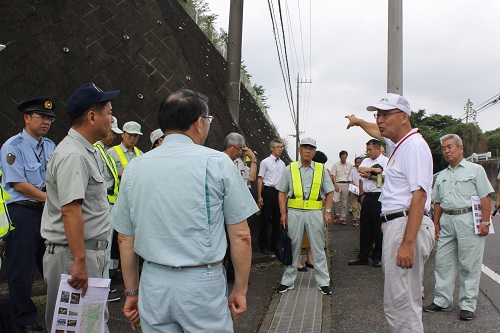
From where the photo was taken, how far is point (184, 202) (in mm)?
2445

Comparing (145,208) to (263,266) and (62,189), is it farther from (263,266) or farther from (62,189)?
(263,266)

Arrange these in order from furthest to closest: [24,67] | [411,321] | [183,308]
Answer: [24,67]
[411,321]
[183,308]

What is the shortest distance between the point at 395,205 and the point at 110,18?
676 cm

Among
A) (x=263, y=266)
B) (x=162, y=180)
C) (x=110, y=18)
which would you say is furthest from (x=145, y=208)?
(x=110, y=18)

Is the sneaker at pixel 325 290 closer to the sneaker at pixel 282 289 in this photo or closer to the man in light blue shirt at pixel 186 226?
the sneaker at pixel 282 289

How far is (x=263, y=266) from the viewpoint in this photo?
26.9 ft

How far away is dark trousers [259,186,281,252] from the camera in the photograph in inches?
352

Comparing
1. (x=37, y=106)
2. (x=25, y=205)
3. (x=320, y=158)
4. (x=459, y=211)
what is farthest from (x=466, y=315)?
(x=37, y=106)

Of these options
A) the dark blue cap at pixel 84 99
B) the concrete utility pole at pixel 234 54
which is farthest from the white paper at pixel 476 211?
the concrete utility pole at pixel 234 54

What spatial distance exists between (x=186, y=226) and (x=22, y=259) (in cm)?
265

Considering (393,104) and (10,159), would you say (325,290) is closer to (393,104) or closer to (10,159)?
(393,104)

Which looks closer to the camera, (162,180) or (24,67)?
(162,180)

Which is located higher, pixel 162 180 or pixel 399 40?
pixel 399 40

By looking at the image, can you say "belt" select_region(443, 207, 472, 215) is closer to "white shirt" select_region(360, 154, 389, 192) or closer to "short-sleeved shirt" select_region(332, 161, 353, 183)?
"white shirt" select_region(360, 154, 389, 192)
